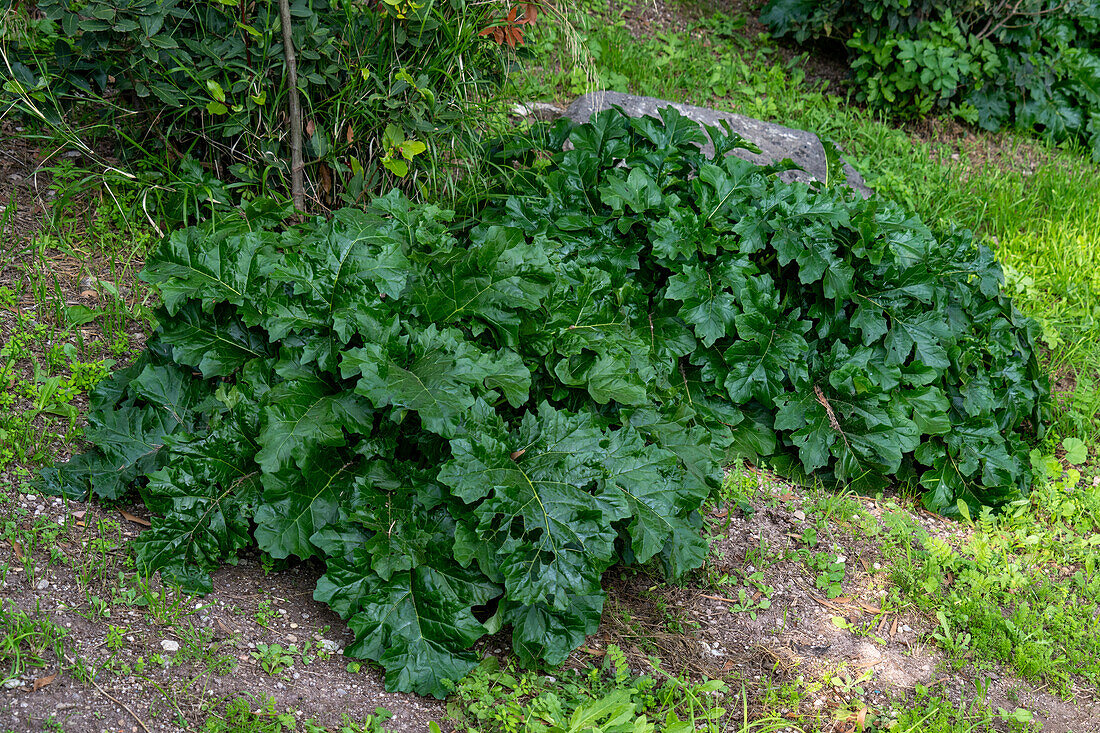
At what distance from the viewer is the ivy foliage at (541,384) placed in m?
2.41

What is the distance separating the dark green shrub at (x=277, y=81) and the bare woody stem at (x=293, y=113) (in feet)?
0.14

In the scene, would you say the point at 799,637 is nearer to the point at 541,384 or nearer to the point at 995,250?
the point at 541,384

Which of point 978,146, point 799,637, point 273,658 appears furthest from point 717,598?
point 978,146

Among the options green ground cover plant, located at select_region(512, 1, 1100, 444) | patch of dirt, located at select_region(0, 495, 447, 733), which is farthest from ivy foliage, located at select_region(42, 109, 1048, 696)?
green ground cover plant, located at select_region(512, 1, 1100, 444)

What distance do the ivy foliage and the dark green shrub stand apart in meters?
0.42

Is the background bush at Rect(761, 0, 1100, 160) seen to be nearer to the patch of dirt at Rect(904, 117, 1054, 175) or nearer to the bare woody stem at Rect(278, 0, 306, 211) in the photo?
the patch of dirt at Rect(904, 117, 1054, 175)

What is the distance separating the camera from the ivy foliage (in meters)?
2.41

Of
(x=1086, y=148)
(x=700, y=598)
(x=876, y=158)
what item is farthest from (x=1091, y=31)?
(x=700, y=598)

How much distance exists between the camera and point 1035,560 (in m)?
3.32

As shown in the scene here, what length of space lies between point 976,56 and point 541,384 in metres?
5.01

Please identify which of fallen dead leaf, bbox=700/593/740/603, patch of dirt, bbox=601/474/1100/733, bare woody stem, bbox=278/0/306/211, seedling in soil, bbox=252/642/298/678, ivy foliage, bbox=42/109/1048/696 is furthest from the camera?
bare woody stem, bbox=278/0/306/211

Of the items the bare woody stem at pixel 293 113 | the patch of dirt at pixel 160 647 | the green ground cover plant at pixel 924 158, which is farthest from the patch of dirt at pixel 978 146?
the patch of dirt at pixel 160 647

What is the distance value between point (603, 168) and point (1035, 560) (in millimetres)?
2339

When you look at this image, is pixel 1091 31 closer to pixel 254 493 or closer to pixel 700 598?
pixel 700 598
